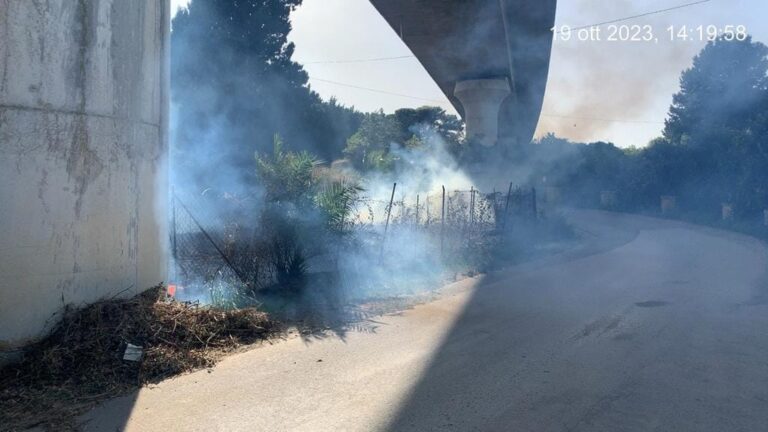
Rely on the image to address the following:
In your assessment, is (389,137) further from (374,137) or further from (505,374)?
(505,374)

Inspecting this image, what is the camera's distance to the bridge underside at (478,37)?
49.7 ft

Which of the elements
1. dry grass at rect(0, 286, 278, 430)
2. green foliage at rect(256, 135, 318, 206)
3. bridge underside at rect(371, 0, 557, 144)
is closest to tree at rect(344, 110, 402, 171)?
bridge underside at rect(371, 0, 557, 144)

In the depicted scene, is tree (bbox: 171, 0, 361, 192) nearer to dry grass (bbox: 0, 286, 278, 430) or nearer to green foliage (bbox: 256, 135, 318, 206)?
green foliage (bbox: 256, 135, 318, 206)

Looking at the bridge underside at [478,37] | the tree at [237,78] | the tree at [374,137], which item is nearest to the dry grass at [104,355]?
the bridge underside at [478,37]

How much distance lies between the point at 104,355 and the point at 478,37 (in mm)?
16336

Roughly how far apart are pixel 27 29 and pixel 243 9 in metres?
23.4

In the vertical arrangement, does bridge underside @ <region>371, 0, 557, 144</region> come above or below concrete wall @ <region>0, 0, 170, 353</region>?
above

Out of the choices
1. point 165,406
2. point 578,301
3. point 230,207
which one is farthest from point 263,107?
point 165,406

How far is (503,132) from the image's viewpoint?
40.5m

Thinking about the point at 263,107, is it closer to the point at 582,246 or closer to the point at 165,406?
the point at 582,246

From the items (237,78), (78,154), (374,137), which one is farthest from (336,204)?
(374,137)

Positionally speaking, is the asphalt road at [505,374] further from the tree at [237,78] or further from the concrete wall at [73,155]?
the tree at [237,78]

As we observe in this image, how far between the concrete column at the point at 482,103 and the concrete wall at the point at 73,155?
20.9 m

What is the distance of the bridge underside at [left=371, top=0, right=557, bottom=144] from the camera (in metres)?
15.1
